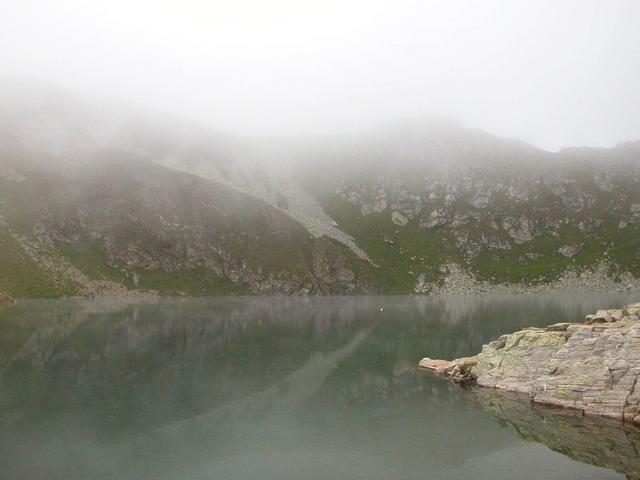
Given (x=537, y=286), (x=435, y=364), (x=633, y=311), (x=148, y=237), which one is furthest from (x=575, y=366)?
(x=537, y=286)

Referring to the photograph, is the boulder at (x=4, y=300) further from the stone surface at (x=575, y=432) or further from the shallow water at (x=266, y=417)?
the stone surface at (x=575, y=432)

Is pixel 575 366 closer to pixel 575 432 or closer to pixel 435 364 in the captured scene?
pixel 575 432

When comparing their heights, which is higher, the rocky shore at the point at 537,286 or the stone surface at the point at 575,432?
the stone surface at the point at 575,432

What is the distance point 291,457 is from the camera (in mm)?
27859

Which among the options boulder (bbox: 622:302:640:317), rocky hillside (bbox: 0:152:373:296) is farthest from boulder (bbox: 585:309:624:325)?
rocky hillside (bbox: 0:152:373:296)

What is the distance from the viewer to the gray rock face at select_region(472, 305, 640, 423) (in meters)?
36.2

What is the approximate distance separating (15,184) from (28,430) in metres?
158

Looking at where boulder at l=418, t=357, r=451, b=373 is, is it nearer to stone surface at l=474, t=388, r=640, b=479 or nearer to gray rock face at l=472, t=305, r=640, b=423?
gray rock face at l=472, t=305, r=640, b=423

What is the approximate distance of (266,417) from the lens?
3559cm

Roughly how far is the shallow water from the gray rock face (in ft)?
6.91

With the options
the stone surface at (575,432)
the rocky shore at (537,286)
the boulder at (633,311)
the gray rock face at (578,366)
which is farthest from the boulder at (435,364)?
the rocky shore at (537,286)

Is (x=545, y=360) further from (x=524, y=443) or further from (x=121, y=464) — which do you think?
(x=121, y=464)

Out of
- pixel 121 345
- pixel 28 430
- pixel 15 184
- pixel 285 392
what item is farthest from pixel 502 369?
pixel 15 184

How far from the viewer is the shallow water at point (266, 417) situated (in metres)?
26.4
